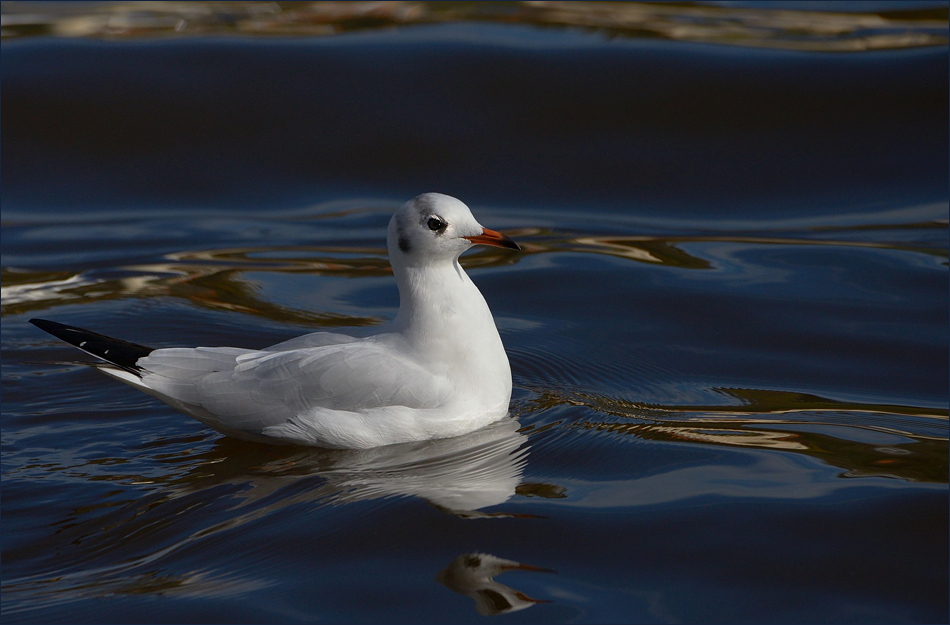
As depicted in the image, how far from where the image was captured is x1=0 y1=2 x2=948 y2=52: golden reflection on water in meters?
10.2

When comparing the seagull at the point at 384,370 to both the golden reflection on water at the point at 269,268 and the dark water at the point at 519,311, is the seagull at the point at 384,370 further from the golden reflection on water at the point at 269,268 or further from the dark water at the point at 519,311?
the golden reflection on water at the point at 269,268

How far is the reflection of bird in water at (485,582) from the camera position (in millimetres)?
3447

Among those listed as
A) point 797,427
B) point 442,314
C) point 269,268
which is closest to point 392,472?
point 442,314

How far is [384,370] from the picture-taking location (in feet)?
14.6

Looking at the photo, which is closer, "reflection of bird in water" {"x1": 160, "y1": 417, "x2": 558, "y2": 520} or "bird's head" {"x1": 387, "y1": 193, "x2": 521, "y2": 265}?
"reflection of bird in water" {"x1": 160, "y1": 417, "x2": 558, "y2": 520}

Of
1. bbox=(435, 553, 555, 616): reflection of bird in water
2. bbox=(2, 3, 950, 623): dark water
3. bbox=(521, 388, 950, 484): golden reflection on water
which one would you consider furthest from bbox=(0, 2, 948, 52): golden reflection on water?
bbox=(435, 553, 555, 616): reflection of bird in water

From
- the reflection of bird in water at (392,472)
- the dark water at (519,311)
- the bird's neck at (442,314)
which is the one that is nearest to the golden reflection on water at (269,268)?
the dark water at (519,311)

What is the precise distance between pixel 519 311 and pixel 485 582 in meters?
2.95

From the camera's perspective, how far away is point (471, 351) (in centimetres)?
458

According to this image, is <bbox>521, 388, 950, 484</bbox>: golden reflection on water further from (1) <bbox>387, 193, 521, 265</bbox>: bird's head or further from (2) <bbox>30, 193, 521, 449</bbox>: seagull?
(1) <bbox>387, 193, 521, 265</bbox>: bird's head

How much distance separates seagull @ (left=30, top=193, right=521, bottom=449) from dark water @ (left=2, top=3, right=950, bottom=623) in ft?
0.41

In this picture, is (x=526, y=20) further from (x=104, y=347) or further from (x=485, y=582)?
(x=485, y=582)

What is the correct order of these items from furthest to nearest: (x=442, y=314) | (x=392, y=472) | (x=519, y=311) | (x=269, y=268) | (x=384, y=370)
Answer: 1. (x=269, y=268)
2. (x=519, y=311)
3. (x=442, y=314)
4. (x=384, y=370)
5. (x=392, y=472)

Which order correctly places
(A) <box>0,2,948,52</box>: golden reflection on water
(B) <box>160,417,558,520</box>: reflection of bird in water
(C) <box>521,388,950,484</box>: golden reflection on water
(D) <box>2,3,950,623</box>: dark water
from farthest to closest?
(A) <box>0,2,948,52</box>: golden reflection on water
(C) <box>521,388,950,484</box>: golden reflection on water
(B) <box>160,417,558,520</box>: reflection of bird in water
(D) <box>2,3,950,623</box>: dark water
